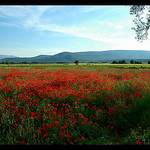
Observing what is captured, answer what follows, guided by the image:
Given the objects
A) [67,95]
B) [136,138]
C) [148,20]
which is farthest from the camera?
[148,20]

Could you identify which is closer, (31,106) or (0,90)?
(31,106)

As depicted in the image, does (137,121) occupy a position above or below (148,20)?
below

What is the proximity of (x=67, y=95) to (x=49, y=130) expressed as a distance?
211 centimetres

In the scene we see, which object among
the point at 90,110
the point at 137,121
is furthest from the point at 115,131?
the point at 90,110

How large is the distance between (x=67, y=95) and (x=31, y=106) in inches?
58.8

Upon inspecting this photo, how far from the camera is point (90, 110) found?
4.56m
